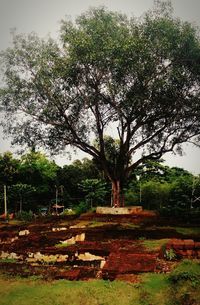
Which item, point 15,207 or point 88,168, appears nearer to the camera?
point 15,207

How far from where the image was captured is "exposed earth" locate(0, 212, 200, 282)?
824cm

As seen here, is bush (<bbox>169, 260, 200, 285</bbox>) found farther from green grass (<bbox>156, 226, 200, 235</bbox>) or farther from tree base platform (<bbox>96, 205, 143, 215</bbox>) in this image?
tree base platform (<bbox>96, 205, 143, 215</bbox>)

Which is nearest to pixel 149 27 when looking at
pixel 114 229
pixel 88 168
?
pixel 114 229

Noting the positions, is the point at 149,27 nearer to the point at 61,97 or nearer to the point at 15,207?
the point at 61,97

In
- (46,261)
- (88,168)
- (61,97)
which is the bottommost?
(46,261)

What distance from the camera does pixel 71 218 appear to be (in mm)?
22078

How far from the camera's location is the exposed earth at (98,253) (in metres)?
8.24

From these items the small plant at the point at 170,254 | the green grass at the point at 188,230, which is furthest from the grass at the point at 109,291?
the green grass at the point at 188,230

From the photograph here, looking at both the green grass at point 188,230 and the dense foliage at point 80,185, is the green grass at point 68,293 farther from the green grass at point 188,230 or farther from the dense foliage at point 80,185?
the dense foliage at point 80,185

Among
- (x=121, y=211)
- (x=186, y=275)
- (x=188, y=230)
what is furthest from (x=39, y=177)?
(x=186, y=275)

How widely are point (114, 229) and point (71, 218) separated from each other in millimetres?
6629

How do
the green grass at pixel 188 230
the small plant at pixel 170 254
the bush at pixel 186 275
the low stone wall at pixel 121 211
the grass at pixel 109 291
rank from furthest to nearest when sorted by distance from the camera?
the low stone wall at pixel 121 211 < the green grass at pixel 188 230 < the small plant at pixel 170 254 < the bush at pixel 186 275 < the grass at pixel 109 291

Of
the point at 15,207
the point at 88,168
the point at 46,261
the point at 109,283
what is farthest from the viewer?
the point at 88,168

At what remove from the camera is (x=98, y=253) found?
413 inches
